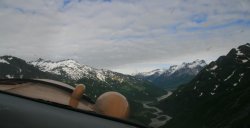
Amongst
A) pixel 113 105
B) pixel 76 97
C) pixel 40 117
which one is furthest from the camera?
pixel 76 97

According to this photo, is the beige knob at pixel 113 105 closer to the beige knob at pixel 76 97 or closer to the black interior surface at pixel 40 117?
the beige knob at pixel 76 97

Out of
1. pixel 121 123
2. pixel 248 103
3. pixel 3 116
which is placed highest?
pixel 248 103

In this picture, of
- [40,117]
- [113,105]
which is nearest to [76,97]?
[113,105]

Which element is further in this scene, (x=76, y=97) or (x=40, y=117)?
(x=76, y=97)

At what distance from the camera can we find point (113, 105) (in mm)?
6410

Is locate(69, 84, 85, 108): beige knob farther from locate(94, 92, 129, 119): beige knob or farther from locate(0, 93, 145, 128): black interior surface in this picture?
locate(0, 93, 145, 128): black interior surface

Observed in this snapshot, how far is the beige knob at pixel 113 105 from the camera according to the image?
6387mm

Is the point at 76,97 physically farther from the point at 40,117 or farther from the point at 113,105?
the point at 40,117

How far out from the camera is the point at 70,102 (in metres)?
6.51

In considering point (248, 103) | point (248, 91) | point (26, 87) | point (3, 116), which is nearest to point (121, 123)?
point (3, 116)

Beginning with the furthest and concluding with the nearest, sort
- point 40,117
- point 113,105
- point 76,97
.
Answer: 1. point 76,97
2. point 113,105
3. point 40,117

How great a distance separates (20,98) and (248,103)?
522ft

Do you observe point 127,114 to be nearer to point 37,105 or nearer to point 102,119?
point 102,119

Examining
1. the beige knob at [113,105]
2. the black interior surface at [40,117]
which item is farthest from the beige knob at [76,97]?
the black interior surface at [40,117]
